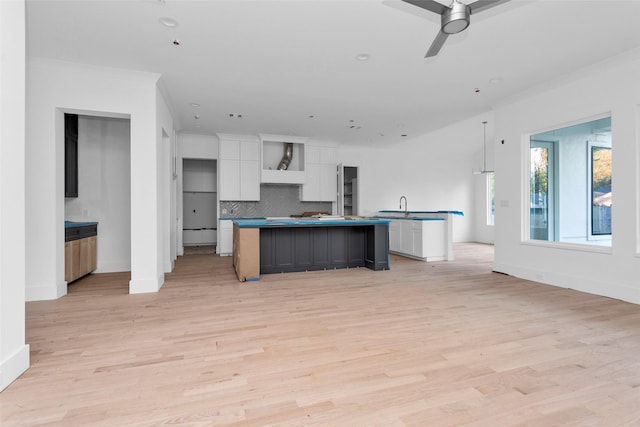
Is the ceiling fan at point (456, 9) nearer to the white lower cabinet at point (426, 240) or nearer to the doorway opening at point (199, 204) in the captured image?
the white lower cabinet at point (426, 240)

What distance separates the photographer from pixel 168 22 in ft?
9.03

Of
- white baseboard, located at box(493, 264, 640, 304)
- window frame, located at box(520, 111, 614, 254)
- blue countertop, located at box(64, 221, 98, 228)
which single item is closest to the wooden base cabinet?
blue countertop, located at box(64, 221, 98, 228)

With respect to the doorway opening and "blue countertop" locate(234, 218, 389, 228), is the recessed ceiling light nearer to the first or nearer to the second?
"blue countertop" locate(234, 218, 389, 228)

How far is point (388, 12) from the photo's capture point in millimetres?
2621

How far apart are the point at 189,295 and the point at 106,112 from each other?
244cm

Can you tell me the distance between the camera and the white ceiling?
8.52ft

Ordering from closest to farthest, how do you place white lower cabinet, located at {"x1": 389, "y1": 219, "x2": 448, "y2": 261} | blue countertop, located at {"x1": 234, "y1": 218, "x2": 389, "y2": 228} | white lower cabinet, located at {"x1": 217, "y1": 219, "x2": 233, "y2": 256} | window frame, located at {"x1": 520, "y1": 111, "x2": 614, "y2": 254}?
window frame, located at {"x1": 520, "y1": 111, "x2": 614, "y2": 254} → blue countertop, located at {"x1": 234, "y1": 218, "x2": 389, "y2": 228} → white lower cabinet, located at {"x1": 389, "y1": 219, "x2": 448, "y2": 261} → white lower cabinet, located at {"x1": 217, "y1": 219, "x2": 233, "y2": 256}

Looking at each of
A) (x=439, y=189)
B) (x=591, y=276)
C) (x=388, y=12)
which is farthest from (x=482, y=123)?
(x=388, y=12)

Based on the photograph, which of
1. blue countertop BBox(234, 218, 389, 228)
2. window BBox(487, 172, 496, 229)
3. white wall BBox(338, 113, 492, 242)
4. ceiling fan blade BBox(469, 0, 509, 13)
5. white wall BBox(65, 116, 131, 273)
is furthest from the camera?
window BBox(487, 172, 496, 229)

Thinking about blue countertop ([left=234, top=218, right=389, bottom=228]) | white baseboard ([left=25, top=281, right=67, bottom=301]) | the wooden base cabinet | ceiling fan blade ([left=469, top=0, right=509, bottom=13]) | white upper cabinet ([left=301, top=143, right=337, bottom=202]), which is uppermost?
ceiling fan blade ([left=469, top=0, right=509, bottom=13])

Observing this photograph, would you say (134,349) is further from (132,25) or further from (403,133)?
(403,133)

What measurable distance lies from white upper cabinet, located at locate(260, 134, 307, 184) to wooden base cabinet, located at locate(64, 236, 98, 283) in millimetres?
3441

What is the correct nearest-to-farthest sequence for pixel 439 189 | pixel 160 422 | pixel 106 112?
1. pixel 160 422
2. pixel 106 112
3. pixel 439 189

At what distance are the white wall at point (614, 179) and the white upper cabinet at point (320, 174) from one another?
12.5 feet
